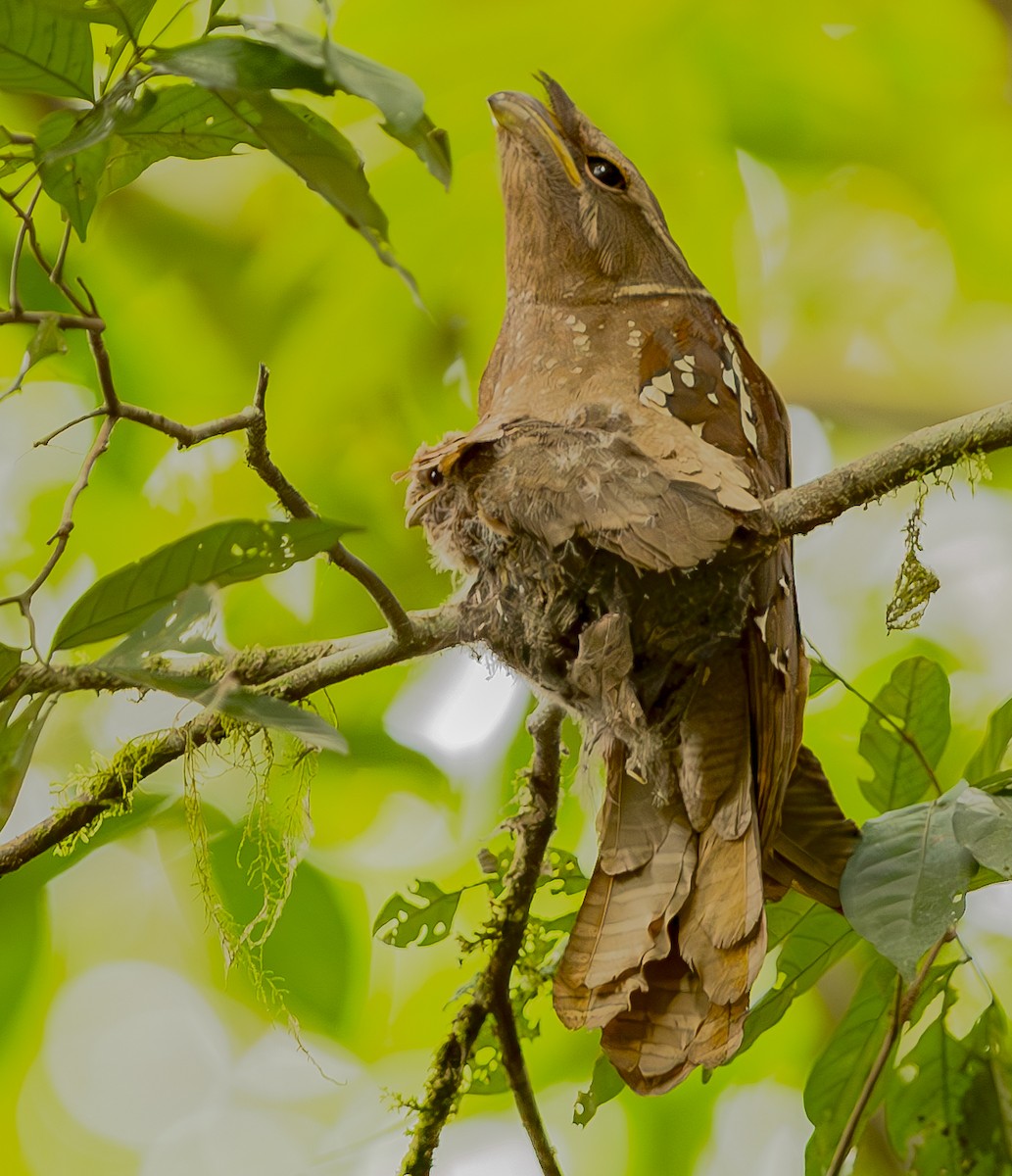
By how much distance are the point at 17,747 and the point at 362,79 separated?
48cm

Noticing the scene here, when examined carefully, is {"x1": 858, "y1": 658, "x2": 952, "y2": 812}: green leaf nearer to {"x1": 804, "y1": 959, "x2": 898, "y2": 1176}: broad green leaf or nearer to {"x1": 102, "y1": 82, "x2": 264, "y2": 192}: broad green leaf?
{"x1": 804, "y1": 959, "x2": 898, "y2": 1176}: broad green leaf

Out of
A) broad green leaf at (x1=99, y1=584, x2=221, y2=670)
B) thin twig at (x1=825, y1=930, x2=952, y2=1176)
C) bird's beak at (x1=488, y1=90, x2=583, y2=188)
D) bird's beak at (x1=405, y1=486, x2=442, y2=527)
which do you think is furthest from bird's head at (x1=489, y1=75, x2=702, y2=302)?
thin twig at (x1=825, y1=930, x2=952, y2=1176)

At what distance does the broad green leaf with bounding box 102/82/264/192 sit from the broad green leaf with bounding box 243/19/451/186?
0.18 metres

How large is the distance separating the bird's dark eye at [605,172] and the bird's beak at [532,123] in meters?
0.03

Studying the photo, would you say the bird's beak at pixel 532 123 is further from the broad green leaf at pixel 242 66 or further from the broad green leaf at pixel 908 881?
the broad green leaf at pixel 908 881

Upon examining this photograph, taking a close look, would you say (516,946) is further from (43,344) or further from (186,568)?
(43,344)

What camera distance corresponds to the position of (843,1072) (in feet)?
4.55

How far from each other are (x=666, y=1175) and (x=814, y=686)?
1295 mm

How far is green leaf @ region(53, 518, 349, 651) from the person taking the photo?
749 mm

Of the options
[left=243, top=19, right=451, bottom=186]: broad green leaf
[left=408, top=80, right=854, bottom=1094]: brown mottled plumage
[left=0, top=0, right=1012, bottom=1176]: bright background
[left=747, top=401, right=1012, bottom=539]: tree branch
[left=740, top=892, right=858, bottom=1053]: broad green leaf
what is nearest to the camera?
[left=243, top=19, right=451, bottom=186]: broad green leaf

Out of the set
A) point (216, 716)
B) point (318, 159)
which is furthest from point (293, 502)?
point (318, 159)

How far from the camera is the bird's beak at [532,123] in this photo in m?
1.25

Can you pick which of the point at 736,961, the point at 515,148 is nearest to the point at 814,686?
the point at 736,961

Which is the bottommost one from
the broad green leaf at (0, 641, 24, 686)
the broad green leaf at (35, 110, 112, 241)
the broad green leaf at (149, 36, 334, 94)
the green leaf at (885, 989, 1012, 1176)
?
the green leaf at (885, 989, 1012, 1176)
